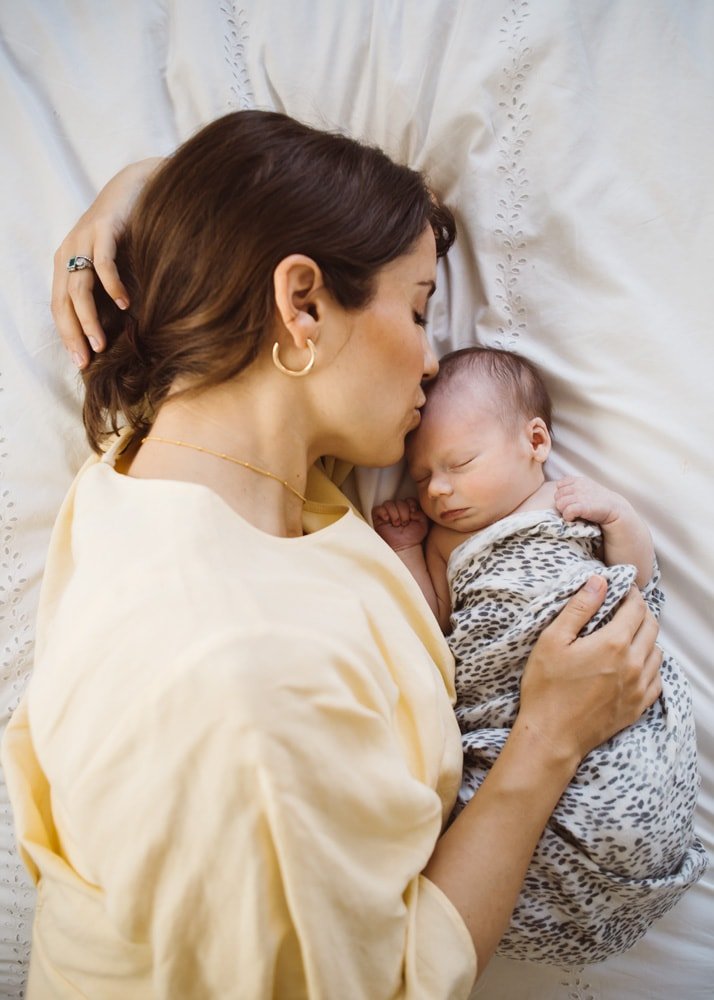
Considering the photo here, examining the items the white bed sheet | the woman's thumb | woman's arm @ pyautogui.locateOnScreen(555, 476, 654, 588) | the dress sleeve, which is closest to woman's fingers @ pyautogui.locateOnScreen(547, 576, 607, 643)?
the woman's thumb

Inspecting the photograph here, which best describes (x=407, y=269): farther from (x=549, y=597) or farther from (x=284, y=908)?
(x=284, y=908)

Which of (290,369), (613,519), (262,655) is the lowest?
(613,519)

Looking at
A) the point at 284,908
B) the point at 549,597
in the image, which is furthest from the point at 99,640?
the point at 549,597

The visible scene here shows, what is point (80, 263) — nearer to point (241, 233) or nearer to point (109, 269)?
point (109, 269)

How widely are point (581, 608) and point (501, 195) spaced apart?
68 cm

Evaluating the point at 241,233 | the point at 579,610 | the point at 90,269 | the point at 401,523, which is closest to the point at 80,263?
the point at 90,269

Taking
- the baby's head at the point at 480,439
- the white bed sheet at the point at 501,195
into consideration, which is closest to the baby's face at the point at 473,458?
the baby's head at the point at 480,439

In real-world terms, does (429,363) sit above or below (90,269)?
below

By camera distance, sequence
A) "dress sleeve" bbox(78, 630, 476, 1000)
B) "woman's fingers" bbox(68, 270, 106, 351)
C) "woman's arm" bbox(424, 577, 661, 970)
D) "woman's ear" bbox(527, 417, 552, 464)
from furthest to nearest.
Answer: "woman's ear" bbox(527, 417, 552, 464) < "woman's fingers" bbox(68, 270, 106, 351) < "woman's arm" bbox(424, 577, 661, 970) < "dress sleeve" bbox(78, 630, 476, 1000)

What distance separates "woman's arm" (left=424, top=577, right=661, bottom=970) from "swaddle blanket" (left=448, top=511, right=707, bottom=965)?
0.03 m

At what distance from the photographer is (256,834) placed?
2.47ft

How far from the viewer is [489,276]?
1.34m

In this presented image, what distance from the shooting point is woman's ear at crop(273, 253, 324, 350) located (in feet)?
3.16

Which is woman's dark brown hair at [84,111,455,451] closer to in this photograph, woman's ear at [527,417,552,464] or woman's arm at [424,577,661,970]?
woman's ear at [527,417,552,464]
